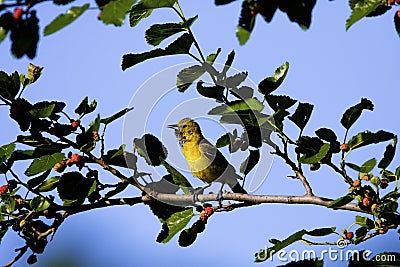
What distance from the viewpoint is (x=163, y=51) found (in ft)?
8.99

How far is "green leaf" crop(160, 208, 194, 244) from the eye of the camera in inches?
122

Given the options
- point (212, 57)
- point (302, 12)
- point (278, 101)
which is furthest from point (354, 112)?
point (302, 12)

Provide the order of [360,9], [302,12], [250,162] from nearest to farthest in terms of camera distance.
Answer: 1. [302,12]
2. [360,9]
3. [250,162]

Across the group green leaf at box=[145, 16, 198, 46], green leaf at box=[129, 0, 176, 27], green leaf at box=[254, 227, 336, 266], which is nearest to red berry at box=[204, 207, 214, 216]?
green leaf at box=[254, 227, 336, 266]

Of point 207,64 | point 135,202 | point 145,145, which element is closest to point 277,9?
point 207,64

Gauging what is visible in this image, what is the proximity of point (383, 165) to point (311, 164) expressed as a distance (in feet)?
1.15

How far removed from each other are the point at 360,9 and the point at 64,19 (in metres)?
0.92

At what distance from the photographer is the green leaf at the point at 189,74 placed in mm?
2859

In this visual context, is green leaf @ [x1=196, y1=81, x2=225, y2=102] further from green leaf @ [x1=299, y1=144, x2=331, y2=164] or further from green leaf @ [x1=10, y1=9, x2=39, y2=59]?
green leaf @ [x1=10, y1=9, x2=39, y2=59]

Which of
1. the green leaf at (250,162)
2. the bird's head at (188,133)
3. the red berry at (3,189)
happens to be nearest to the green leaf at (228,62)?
the green leaf at (250,162)

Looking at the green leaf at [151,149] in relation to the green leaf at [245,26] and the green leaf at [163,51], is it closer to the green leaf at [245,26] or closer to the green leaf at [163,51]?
the green leaf at [163,51]

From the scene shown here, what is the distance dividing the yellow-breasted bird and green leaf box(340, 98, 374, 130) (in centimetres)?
178

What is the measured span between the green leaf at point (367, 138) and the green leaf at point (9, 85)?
5.34ft

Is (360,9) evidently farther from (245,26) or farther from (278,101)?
(278,101)
